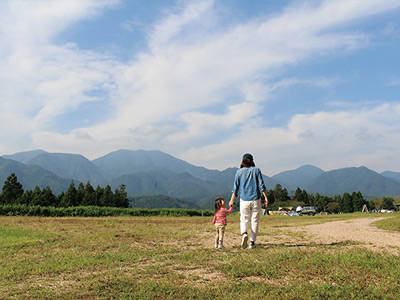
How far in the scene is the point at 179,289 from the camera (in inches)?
182

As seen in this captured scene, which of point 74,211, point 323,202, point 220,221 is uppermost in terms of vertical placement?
point 220,221

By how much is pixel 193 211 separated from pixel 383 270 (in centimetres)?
4673

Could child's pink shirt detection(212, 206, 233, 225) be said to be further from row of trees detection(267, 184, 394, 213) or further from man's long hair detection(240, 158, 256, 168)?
row of trees detection(267, 184, 394, 213)

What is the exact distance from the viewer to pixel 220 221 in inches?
352

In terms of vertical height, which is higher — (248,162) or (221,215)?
(248,162)

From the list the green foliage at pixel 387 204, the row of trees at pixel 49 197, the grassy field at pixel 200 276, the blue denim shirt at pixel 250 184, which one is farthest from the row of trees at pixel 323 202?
the grassy field at pixel 200 276

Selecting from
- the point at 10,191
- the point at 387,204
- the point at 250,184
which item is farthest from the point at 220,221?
the point at 387,204

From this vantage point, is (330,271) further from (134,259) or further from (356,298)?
(134,259)

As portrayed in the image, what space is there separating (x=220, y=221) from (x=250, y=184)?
1513 millimetres

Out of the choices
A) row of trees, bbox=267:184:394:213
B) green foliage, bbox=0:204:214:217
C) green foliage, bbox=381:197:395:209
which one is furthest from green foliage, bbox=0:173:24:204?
green foliage, bbox=381:197:395:209

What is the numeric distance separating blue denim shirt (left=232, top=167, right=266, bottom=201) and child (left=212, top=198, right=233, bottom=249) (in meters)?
0.59

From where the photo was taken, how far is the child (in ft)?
28.3

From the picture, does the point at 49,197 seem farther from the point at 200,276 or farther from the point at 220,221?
the point at 200,276

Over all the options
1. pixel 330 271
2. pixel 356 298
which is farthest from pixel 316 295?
pixel 330 271
